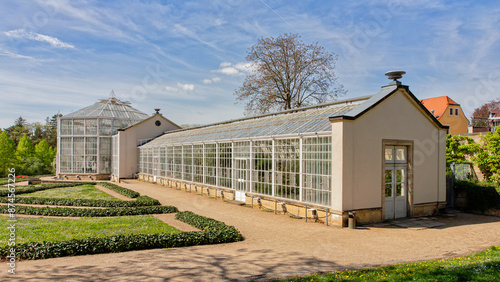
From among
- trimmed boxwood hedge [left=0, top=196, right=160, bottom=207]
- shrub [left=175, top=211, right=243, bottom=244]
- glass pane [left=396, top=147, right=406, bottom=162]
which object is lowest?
trimmed boxwood hedge [left=0, top=196, right=160, bottom=207]

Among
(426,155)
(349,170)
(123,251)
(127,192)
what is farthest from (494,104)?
(123,251)

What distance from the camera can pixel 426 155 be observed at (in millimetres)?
14305

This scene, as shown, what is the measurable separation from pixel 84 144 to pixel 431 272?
3706 cm

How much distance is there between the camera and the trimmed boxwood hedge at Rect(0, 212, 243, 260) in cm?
801

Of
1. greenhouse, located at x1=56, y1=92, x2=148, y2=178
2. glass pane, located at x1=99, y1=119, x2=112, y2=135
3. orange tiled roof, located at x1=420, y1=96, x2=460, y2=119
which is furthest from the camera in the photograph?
orange tiled roof, located at x1=420, y1=96, x2=460, y2=119

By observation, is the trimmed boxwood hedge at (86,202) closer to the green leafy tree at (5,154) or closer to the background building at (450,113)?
the green leafy tree at (5,154)

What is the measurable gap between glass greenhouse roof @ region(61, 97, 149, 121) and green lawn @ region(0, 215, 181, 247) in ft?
83.6

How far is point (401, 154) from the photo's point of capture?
45.2ft

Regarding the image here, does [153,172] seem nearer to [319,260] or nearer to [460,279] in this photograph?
[319,260]

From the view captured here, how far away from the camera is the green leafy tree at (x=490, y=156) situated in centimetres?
1772

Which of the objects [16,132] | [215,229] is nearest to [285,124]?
[215,229]

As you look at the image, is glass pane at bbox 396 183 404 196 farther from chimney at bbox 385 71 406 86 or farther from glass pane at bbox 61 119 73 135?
glass pane at bbox 61 119 73 135

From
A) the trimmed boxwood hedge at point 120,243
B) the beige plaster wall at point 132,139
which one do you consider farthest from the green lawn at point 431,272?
the beige plaster wall at point 132,139

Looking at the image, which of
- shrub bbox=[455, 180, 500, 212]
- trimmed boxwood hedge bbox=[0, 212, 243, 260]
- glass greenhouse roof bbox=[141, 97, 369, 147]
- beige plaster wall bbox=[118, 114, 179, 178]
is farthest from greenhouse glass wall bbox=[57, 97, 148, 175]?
shrub bbox=[455, 180, 500, 212]
